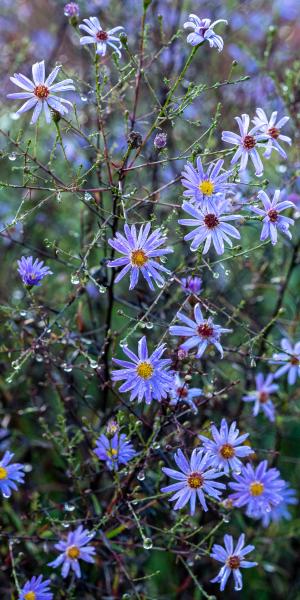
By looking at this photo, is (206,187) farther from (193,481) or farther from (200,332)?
(193,481)

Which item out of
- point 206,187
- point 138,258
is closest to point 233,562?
point 138,258

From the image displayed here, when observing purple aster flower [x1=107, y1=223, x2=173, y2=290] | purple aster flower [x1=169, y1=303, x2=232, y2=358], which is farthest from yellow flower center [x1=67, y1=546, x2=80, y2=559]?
purple aster flower [x1=107, y1=223, x2=173, y2=290]

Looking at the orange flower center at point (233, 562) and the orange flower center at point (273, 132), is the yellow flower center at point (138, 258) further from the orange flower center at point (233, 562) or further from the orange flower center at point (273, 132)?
the orange flower center at point (233, 562)

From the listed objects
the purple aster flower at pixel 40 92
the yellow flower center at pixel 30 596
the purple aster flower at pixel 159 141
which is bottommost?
the yellow flower center at pixel 30 596

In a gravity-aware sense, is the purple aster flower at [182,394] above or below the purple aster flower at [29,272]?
below

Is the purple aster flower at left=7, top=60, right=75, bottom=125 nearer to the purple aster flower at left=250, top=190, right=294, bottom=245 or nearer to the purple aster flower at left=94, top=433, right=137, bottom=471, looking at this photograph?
the purple aster flower at left=250, top=190, right=294, bottom=245

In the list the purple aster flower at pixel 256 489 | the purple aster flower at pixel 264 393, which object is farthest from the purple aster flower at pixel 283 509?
the purple aster flower at pixel 256 489

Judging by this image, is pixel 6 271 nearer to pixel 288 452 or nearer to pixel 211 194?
pixel 288 452
